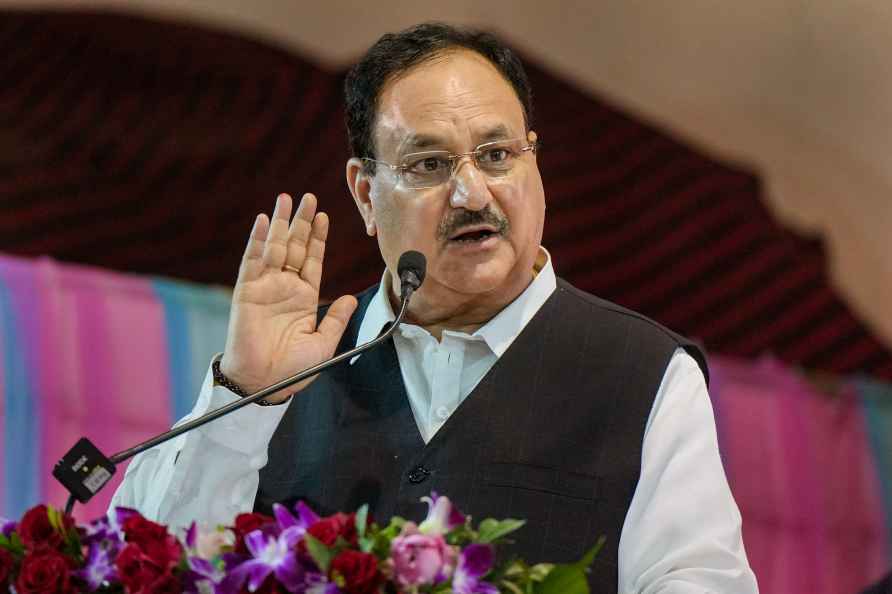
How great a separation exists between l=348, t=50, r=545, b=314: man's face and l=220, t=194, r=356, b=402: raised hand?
12 cm

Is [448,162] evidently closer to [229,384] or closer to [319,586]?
[229,384]

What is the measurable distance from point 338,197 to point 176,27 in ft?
4.63

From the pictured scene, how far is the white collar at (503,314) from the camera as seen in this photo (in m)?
2.06

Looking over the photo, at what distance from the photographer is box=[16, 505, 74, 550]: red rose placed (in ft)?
4.73

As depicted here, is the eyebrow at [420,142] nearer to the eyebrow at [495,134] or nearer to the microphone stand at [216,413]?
the eyebrow at [495,134]

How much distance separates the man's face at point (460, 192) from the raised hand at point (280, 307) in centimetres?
12

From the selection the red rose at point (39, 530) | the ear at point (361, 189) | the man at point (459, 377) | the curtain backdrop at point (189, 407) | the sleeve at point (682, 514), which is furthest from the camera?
the curtain backdrop at point (189, 407)

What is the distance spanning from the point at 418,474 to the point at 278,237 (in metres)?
0.36

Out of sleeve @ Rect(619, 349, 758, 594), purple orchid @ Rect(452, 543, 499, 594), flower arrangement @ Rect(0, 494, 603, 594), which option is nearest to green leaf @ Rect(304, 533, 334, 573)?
flower arrangement @ Rect(0, 494, 603, 594)

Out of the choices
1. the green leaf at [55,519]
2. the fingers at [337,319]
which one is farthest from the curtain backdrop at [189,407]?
the green leaf at [55,519]

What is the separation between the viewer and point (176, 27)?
6.07 meters

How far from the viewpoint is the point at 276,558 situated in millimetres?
1363

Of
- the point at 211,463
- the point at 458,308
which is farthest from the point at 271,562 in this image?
the point at 458,308

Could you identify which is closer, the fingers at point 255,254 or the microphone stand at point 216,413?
the microphone stand at point 216,413
